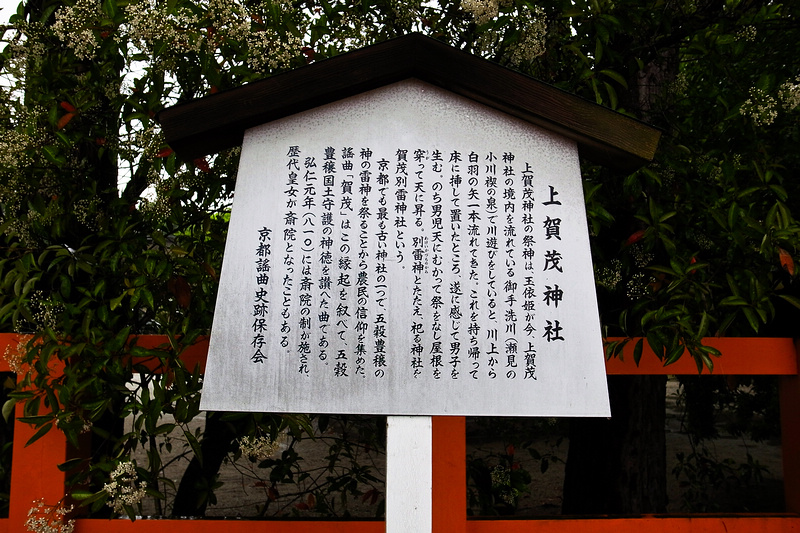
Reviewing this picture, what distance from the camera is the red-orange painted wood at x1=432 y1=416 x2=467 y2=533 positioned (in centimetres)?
226

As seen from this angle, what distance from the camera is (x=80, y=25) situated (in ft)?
7.98

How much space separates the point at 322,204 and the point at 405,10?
157cm

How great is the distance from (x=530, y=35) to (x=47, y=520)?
101 inches

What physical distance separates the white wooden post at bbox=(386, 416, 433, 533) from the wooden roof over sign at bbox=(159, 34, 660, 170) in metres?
1.00

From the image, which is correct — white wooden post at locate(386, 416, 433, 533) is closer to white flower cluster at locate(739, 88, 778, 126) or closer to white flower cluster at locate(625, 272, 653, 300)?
white flower cluster at locate(625, 272, 653, 300)

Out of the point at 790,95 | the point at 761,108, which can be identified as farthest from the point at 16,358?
the point at 790,95

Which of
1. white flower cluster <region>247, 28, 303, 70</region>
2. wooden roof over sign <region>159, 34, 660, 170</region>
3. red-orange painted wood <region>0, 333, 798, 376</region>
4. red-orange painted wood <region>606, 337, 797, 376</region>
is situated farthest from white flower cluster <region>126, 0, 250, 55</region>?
red-orange painted wood <region>606, 337, 797, 376</region>

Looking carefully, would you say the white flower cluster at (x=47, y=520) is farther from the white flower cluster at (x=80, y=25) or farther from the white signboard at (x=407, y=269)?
the white flower cluster at (x=80, y=25)

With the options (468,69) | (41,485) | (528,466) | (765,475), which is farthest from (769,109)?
(765,475)

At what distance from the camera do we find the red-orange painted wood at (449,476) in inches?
89.1

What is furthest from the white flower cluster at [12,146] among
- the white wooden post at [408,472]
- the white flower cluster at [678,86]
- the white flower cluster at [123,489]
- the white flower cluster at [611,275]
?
the white flower cluster at [678,86]

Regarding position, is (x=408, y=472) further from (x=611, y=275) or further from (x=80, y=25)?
(x=80, y=25)

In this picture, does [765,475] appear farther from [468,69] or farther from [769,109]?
[468,69]

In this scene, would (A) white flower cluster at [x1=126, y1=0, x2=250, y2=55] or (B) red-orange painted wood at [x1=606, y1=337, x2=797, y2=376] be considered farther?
(B) red-orange painted wood at [x1=606, y1=337, x2=797, y2=376]
